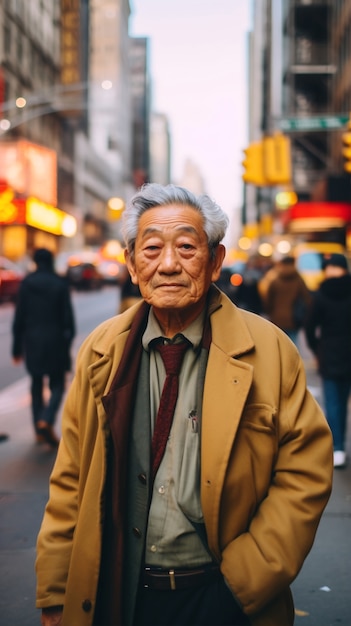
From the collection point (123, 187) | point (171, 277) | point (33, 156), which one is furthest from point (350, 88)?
point (123, 187)

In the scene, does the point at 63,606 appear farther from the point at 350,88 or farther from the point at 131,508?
the point at 350,88

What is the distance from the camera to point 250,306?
55.8 ft

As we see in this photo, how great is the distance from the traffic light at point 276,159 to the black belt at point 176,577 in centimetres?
1596

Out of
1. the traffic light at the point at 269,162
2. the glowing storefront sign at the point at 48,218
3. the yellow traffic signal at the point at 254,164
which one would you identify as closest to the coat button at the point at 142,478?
the traffic light at the point at 269,162

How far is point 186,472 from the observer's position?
101 inches

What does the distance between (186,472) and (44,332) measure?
20.0 feet

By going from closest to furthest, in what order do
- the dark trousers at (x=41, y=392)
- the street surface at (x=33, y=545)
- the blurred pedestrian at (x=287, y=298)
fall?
the street surface at (x=33, y=545) → the dark trousers at (x=41, y=392) → the blurred pedestrian at (x=287, y=298)

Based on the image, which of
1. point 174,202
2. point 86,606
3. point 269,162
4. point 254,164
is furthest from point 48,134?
point 86,606

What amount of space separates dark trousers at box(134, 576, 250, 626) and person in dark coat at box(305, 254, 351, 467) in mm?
5113

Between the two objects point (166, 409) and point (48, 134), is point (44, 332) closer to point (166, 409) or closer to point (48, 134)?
point (166, 409)

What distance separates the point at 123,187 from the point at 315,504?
15622 centimetres

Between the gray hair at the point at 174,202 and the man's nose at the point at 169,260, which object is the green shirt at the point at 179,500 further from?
the gray hair at the point at 174,202

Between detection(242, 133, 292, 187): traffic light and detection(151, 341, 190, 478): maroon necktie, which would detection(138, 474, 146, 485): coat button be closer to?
detection(151, 341, 190, 478): maroon necktie

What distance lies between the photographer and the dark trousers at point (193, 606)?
2.53 metres
